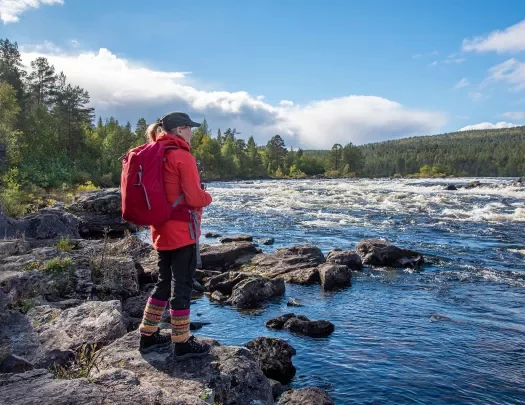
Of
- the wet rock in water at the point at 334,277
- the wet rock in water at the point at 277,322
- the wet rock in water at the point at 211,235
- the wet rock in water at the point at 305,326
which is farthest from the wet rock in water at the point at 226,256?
the wet rock in water at the point at 305,326

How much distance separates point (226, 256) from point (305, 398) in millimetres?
9545

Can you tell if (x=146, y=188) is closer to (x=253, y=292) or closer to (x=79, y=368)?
(x=79, y=368)

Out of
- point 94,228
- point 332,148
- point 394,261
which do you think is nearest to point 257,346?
point 394,261

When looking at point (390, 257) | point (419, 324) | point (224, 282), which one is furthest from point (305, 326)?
point (390, 257)

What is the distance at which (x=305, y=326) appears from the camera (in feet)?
30.6

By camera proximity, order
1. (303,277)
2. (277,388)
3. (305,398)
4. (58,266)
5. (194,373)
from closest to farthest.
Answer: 1. (194,373)
2. (305,398)
3. (277,388)
4. (58,266)
5. (303,277)

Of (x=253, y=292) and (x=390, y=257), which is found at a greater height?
(x=390, y=257)

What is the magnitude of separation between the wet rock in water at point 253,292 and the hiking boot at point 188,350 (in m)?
6.30

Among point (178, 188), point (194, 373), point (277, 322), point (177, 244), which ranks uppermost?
point (178, 188)

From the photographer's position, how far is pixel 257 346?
7.69 metres

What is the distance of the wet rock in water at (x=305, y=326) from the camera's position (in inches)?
364

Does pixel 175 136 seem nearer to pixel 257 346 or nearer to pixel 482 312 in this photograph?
pixel 257 346

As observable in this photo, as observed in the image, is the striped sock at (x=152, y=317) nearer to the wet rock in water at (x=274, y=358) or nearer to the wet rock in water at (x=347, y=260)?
A: the wet rock in water at (x=274, y=358)

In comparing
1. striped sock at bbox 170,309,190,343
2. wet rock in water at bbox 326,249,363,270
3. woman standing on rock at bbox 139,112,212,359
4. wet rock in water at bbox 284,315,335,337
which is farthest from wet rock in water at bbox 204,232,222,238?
striped sock at bbox 170,309,190,343
